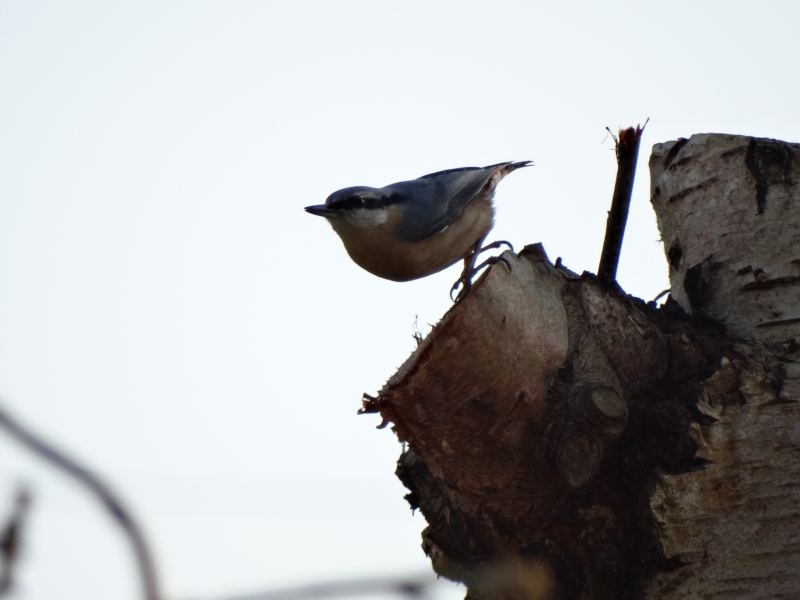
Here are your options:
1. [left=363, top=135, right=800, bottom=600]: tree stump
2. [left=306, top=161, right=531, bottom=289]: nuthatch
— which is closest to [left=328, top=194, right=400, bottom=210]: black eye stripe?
[left=306, top=161, right=531, bottom=289]: nuthatch

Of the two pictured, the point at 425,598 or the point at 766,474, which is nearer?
the point at 425,598

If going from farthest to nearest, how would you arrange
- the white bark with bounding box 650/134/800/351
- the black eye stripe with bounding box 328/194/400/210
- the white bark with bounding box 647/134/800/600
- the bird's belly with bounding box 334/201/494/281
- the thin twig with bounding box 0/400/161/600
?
the black eye stripe with bounding box 328/194/400/210
the bird's belly with bounding box 334/201/494/281
the white bark with bounding box 650/134/800/351
the white bark with bounding box 647/134/800/600
the thin twig with bounding box 0/400/161/600

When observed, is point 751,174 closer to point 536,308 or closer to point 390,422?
point 536,308

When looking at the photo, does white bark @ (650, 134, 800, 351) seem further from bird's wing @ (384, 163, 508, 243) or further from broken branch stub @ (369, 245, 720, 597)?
bird's wing @ (384, 163, 508, 243)

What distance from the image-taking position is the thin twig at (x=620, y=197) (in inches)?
88.0

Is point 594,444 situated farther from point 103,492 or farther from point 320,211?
point 320,211

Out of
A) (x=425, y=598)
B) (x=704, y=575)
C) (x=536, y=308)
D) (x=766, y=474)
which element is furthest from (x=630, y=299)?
(x=425, y=598)

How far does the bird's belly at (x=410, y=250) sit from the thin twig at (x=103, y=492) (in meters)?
2.75

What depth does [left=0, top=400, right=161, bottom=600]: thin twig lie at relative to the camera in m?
0.41

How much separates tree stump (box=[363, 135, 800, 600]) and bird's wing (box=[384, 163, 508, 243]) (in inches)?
46.7

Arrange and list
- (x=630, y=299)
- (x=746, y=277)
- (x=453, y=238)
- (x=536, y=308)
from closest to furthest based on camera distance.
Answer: (x=536, y=308) < (x=630, y=299) < (x=746, y=277) < (x=453, y=238)

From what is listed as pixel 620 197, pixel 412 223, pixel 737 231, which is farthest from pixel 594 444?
pixel 412 223

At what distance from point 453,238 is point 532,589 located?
168 centimetres

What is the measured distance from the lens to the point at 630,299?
212cm
